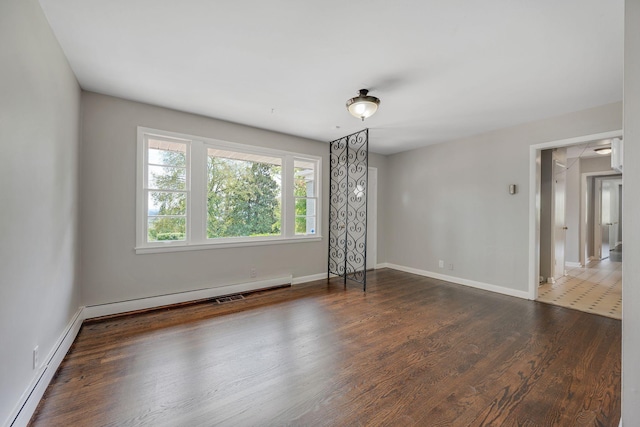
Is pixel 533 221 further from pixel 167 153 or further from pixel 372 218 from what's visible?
pixel 167 153

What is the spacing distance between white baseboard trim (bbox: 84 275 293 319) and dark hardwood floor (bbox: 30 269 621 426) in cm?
16

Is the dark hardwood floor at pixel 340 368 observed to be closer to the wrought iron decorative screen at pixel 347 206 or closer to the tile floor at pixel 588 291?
the tile floor at pixel 588 291

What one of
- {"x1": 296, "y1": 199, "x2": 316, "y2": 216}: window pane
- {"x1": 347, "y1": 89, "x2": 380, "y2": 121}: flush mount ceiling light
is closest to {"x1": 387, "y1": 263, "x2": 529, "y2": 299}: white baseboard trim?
{"x1": 296, "y1": 199, "x2": 316, "y2": 216}: window pane

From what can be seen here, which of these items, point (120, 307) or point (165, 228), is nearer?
point (120, 307)

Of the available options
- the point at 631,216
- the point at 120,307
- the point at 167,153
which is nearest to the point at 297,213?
the point at 167,153

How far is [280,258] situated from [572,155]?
21.8 ft

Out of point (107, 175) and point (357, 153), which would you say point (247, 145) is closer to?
point (107, 175)

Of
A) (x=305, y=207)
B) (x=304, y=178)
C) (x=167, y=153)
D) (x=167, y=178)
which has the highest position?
(x=167, y=153)

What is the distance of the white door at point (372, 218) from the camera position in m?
6.07

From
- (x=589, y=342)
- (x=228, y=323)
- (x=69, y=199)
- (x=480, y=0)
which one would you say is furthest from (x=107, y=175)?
(x=589, y=342)

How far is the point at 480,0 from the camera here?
1743 millimetres

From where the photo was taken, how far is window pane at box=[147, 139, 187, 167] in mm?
3588

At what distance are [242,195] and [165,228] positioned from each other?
1182 millimetres

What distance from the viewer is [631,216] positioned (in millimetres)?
1386
